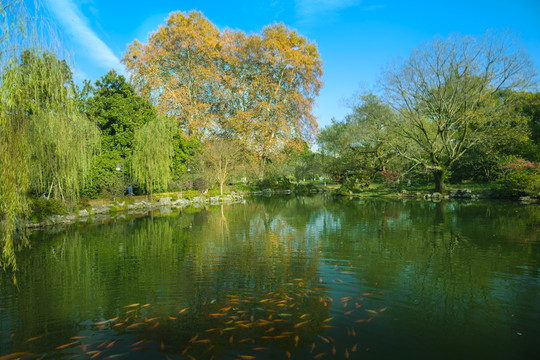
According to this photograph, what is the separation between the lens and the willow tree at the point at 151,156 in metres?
22.1

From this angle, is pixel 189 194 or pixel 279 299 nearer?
pixel 279 299

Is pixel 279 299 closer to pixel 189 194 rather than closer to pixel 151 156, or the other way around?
pixel 151 156

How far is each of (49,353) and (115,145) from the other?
23.0m

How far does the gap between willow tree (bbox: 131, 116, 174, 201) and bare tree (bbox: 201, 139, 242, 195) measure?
20.6 feet

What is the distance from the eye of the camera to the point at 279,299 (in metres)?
4.80

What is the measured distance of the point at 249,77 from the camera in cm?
3225

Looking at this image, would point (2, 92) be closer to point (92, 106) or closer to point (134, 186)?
point (134, 186)

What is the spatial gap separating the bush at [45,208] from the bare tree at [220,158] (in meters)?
15.3

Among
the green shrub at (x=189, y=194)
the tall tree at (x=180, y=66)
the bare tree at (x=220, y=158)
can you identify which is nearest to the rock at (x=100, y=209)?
the green shrub at (x=189, y=194)

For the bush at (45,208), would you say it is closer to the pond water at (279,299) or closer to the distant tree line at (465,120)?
the pond water at (279,299)

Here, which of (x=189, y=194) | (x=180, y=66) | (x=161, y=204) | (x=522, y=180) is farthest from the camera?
(x=180, y=66)

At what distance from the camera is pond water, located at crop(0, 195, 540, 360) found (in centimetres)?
351

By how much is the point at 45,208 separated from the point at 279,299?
13.3 meters

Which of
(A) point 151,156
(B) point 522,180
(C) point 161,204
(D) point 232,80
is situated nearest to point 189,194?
(C) point 161,204
